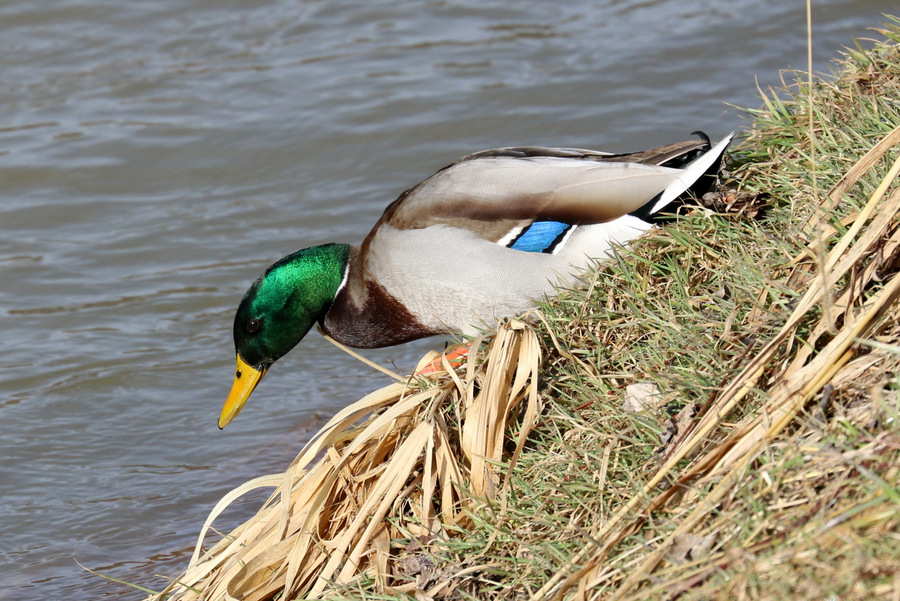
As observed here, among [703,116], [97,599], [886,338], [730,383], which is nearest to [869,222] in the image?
[886,338]

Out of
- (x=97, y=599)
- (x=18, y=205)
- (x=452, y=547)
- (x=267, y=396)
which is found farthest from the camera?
(x=18, y=205)

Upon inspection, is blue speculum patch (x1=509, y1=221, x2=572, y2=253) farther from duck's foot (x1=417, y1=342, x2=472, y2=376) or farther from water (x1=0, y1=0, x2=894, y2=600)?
water (x1=0, y1=0, x2=894, y2=600)

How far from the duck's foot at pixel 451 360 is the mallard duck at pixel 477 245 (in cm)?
12

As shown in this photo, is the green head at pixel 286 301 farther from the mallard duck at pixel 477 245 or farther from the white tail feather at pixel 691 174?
the white tail feather at pixel 691 174

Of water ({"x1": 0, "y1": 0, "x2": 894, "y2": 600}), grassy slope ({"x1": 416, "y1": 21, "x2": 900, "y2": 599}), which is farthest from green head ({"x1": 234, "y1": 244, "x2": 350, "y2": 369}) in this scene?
grassy slope ({"x1": 416, "y1": 21, "x2": 900, "y2": 599})

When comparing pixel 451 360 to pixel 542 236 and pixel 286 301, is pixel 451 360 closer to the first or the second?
pixel 542 236

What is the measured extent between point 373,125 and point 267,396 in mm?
3232

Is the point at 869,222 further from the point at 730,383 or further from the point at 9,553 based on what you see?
the point at 9,553

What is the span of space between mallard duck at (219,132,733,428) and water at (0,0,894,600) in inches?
39.4

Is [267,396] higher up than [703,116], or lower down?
lower down

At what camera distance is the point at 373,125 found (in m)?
7.61

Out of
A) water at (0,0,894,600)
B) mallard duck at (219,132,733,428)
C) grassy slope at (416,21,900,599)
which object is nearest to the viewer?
grassy slope at (416,21,900,599)

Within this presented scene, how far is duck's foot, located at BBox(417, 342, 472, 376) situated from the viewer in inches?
112

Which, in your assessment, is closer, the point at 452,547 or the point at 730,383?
the point at 730,383
